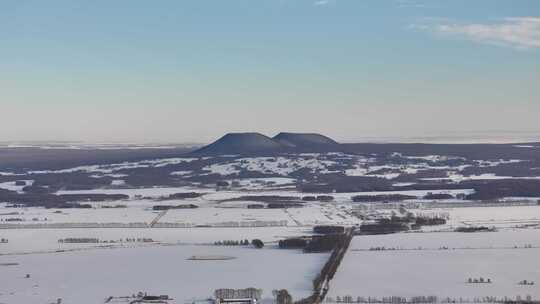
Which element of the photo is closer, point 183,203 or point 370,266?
point 370,266

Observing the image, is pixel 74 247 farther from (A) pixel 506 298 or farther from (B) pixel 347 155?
(B) pixel 347 155

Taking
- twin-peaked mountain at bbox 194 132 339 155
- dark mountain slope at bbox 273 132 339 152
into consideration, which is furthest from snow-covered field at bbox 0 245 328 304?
dark mountain slope at bbox 273 132 339 152

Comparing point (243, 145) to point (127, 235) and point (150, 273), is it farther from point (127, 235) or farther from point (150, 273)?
point (150, 273)

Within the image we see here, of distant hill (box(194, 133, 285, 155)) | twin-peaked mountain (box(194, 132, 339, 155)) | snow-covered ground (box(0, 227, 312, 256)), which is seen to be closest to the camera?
snow-covered ground (box(0, 227, 312, 256))

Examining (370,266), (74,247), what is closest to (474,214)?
(370,266)

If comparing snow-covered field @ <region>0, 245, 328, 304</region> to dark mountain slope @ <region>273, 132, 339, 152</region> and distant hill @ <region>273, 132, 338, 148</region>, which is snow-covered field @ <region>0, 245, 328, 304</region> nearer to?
dark mountain slope @ <region>273, 132, 339, 152</region>

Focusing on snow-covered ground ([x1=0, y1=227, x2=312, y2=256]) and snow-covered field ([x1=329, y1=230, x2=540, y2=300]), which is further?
snow-covered ground ([x1=0, y1=227, x2=312, y2=256])

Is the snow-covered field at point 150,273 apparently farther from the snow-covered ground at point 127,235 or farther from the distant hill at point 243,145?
the distant hill at point 243,145
